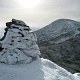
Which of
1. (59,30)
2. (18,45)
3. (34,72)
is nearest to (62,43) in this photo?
(59,30)

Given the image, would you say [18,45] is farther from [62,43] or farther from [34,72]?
[62,43]

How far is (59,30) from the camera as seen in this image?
82938 millimetres

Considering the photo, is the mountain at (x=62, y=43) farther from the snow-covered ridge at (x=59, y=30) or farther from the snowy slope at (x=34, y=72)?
the snowy slope at (x=34, y=72)

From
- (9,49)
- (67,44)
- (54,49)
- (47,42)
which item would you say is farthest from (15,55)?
(47,42)

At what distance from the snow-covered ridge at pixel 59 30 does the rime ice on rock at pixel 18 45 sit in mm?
55669

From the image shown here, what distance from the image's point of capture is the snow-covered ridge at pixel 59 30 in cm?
7856

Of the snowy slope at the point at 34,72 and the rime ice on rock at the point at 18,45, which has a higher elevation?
the rime ice on rock at the point at 18,45

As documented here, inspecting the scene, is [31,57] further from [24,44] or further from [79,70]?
[79,70]

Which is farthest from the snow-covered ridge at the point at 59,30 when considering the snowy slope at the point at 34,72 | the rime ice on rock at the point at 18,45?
the snowy slope at the point at 34,72

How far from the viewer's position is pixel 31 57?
17609 mm

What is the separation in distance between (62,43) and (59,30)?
15989 mm

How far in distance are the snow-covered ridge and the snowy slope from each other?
56.5 meters

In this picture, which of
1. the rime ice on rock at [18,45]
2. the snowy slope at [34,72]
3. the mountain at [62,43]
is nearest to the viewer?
the snowy slope at [34,72]

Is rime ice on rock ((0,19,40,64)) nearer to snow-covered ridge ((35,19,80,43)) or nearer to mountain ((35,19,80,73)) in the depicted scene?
mountain ((35,19,80,73))
